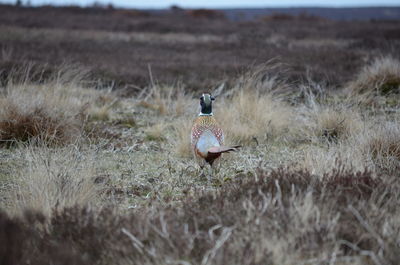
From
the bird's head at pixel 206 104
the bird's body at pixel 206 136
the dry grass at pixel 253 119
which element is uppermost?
the bird's head at pixel 206 104

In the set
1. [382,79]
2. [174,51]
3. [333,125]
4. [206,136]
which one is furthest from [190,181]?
[174,51]

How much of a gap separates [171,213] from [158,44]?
15339 millimetres

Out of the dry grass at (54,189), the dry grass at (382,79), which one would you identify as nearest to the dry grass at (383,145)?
the dry grass at (54,189)

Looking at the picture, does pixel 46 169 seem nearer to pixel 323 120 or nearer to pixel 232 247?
pixel 232 247

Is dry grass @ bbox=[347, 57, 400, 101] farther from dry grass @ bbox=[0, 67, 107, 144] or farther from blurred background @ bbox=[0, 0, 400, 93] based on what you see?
dry grass @ bbox=[0, 67, 107, 144]

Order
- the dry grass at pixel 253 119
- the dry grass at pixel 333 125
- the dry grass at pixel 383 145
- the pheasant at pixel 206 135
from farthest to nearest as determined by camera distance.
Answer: the dry grass at pixel 253 119 → the dry grass at pixel 333 125 → the dry grass at pixel 383 145 → the pheasant at pixel 206 135

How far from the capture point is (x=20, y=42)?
1446 centimetres

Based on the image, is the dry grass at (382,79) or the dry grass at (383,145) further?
the dry grass at (382,79)

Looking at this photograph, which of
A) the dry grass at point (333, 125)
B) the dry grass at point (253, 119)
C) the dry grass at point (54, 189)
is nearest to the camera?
the dry grass at point (54, 189)

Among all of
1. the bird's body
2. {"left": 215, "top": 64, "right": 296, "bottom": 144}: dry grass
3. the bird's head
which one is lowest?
{"left": 215, "top": 64, "right": 296, "bottom": 144}: dry grass

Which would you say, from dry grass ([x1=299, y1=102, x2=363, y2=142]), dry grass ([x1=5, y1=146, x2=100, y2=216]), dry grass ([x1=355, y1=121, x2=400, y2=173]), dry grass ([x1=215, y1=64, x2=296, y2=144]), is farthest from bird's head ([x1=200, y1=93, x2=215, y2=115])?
dry grass ([x1=299, y1=102, x2=363, y2=142])

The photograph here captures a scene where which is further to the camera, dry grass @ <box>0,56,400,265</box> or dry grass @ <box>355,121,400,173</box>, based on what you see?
dry grass @ <box>355,121,400,173</box>

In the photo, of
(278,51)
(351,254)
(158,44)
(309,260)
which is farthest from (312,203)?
(158,44)

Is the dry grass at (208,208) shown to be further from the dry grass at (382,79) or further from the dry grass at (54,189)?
the dry grass at (382,79)
